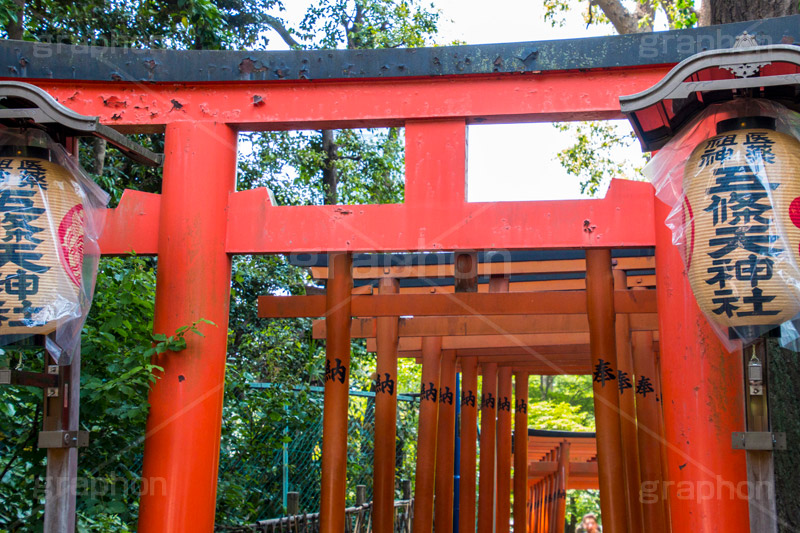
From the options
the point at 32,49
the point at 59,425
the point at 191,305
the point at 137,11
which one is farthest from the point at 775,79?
the point at 137,11

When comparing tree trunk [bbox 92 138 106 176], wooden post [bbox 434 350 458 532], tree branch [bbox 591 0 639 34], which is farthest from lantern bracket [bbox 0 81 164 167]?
tree branch [bbox 591 0 639 34]

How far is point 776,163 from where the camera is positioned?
12.7 ft

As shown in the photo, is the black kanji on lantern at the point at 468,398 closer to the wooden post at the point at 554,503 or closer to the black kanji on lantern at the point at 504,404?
the black kanji on lantern at the point at 504,404

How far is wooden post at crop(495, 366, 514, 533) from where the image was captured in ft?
36.3

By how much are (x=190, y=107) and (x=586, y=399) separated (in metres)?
22.3

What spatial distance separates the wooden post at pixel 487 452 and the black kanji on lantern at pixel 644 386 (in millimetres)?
3150

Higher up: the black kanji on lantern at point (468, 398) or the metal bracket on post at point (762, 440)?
the black kanji on lantern at point (468, 398)

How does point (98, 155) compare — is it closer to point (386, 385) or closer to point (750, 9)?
point (386, 385)

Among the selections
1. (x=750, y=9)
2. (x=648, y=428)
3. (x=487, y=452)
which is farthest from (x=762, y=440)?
(x=487, y=452)

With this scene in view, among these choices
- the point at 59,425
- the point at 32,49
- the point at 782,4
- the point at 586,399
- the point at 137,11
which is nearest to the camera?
the point at 59,425

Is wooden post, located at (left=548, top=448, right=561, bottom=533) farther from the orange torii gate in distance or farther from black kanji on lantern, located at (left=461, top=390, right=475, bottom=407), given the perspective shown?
black kanji on lantern, located at (left=461, top=390, right=475, bottom=407)

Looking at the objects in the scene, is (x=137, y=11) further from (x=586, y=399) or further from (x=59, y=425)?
(x=586, y=399)

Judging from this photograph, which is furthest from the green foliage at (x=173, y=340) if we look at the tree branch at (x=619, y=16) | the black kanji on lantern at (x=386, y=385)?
the tree branch at (x=619, y=16)

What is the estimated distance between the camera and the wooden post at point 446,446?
9.74 meters
